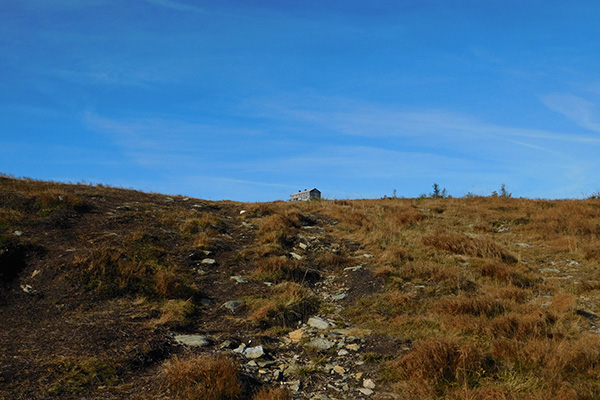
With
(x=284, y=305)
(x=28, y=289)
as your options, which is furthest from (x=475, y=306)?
Answer: (x=28, y=289)

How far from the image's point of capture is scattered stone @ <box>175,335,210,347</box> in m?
7.30

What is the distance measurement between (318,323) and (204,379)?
317 cm

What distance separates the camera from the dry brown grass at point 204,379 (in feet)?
17.8

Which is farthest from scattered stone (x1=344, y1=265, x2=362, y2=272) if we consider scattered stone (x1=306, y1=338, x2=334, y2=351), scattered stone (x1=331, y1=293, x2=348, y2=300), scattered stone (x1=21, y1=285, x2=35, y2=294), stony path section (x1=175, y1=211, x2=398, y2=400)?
scattered stone (x1=21, y1=285, x2=35, y2=294)

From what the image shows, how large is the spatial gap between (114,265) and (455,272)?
830 cm

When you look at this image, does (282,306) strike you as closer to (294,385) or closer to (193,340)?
(193,340)

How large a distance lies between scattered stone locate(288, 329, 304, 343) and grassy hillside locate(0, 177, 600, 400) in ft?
0.12

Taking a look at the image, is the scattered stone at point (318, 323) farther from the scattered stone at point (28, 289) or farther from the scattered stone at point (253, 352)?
the scattered stone at point (28, 289)

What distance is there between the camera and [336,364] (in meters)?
6.72

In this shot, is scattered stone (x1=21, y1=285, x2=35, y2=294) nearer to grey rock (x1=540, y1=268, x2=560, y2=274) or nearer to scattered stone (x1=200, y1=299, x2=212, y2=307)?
scattered stone (x1=200, y1=299, x2=212, y2=307)

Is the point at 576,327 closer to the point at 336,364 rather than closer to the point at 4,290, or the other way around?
the point at 336,364

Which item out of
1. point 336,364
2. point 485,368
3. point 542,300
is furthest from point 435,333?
point 542,300

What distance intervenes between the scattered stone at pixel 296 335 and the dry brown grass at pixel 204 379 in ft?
5.98

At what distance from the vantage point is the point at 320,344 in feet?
24.1
